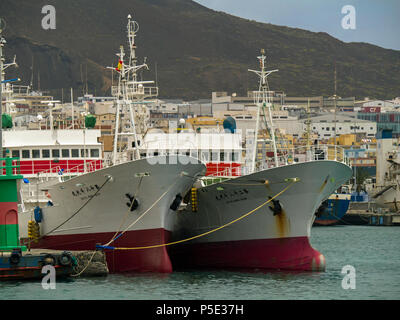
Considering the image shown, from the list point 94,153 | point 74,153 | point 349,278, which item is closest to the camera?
point 349,278

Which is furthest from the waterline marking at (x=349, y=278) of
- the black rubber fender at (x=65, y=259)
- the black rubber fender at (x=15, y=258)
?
the black rubber fender at (x=15, y=258)

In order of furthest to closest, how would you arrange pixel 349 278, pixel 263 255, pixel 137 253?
pixel 263 255 → pixel 349 278 → pixel 137 253

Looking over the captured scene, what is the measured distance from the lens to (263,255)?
38.0 metres

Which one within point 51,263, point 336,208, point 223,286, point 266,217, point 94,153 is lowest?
point 336,208

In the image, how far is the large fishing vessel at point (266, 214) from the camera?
1439 inches

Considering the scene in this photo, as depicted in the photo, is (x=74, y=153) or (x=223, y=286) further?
(x=74, y=153)

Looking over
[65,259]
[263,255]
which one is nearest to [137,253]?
[65,259]

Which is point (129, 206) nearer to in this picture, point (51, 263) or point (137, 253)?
point (137, 253)

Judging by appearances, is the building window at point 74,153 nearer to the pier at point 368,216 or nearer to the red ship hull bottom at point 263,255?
the red ship hull bottom at point 263,255

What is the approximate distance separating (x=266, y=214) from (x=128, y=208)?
19.1ft

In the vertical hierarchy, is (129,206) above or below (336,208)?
above

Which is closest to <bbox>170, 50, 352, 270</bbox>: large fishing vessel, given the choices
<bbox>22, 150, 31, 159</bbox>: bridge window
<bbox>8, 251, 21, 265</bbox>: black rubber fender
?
<bbox>8, 251, 21, 265</bbox>: black rubber fender
